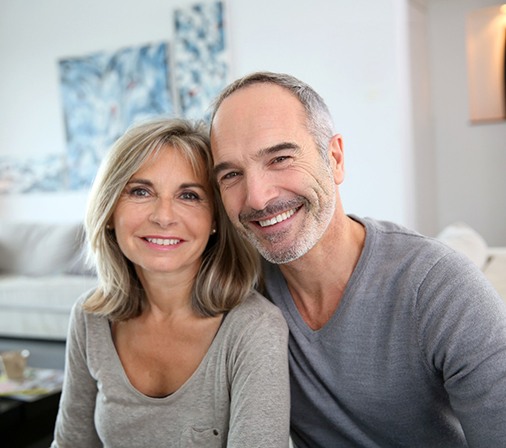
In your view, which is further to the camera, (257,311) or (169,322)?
(169,322)

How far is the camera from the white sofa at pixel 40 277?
4.28 m

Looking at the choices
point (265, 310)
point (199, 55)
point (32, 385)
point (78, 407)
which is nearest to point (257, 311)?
point (265, 310)

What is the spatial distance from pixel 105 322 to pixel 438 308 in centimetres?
84

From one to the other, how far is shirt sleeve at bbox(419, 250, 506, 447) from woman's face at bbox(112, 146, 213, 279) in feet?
1.85

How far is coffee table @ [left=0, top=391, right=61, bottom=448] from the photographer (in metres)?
2.23

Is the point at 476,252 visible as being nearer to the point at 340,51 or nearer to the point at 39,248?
the point at 340,51

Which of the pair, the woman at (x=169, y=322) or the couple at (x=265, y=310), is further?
the woman at (x=169, y=322)

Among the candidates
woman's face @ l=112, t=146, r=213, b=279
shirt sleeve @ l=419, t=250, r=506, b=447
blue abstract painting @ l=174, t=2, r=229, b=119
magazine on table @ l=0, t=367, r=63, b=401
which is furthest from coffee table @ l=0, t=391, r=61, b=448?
blue abstract painting @ l=174, t=2, r=229, b=119

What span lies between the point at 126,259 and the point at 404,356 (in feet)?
2.55

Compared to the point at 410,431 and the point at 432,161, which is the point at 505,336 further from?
the point at 432,161

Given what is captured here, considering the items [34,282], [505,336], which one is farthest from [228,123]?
[34,282]

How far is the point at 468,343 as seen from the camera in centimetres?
108

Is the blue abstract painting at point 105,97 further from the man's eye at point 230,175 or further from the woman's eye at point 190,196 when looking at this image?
the man's eye at point 230,175

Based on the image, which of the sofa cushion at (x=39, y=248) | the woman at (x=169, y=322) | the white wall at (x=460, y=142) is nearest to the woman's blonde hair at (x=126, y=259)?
the woman at (x=169, y=322)
